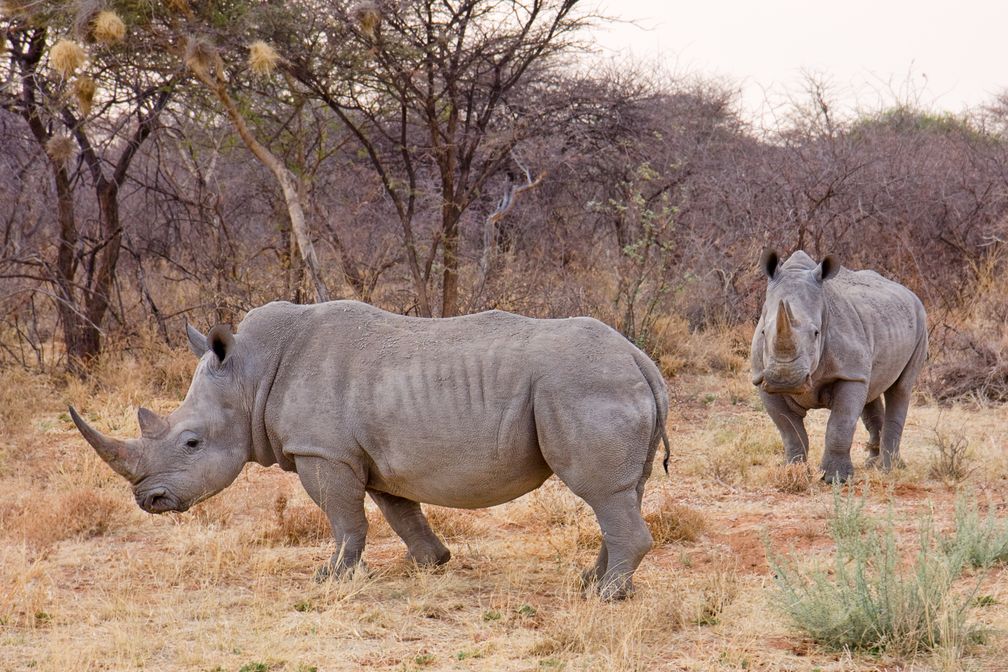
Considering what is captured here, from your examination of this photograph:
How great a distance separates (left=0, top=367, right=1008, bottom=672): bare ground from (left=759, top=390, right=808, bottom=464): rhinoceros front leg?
239 mm

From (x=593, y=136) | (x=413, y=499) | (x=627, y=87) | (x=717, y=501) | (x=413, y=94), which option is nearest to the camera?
(x=413, y=499)

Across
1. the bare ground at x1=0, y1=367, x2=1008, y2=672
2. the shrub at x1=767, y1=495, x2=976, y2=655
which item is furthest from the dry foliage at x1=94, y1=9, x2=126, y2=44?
the shrub at x1=767, y1=495, x2=976, y2=655

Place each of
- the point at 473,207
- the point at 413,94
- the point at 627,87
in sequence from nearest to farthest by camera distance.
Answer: the point at 413,94 < the point at 627,87 < the point at 473,207

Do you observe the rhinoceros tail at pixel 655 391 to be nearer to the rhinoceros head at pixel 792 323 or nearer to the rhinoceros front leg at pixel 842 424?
the rhinoceros head at pixel 792 323

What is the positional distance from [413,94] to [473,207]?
4.55 metres

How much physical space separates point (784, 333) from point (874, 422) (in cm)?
217

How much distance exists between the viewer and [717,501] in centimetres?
795

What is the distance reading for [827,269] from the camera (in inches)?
315

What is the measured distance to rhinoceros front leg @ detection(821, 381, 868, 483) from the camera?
801cm

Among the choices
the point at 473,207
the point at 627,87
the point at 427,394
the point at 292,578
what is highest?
the point at 627,87

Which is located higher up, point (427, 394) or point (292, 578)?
point (427, 394)

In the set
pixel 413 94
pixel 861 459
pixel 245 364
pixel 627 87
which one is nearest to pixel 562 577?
pixel 245 364

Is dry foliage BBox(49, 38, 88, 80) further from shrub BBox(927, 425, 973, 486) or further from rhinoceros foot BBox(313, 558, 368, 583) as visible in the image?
shrub BBox(927, 425, 973, 486)

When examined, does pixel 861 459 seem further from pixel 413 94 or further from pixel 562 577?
pixel 413 94
